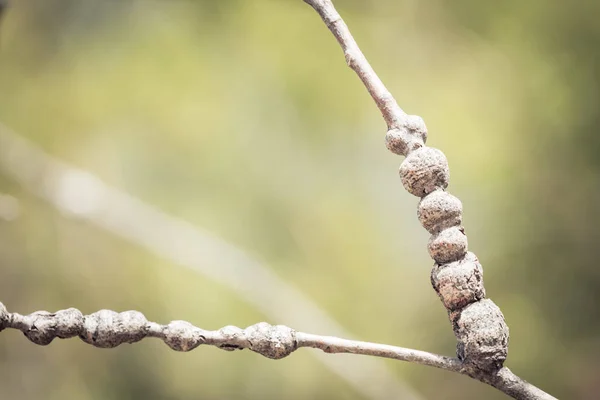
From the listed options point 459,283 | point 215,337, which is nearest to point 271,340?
point 215,337

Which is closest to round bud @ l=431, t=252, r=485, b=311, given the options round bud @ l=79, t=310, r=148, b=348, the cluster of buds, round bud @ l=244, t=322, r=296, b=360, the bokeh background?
the cluster of buds

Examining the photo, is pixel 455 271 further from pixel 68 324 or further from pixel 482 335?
pixel 68 324

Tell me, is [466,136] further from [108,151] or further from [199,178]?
[108,151]

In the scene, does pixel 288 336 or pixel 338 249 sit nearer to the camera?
pixel 288 336

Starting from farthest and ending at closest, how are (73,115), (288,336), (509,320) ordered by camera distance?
(73,115)
(509,320)
(288,336)

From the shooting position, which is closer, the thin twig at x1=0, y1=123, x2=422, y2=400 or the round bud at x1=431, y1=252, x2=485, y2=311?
the round bud at x1=431, y1=252, x2=485, y2=311

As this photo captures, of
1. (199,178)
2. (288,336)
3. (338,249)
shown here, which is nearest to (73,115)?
(199,178)

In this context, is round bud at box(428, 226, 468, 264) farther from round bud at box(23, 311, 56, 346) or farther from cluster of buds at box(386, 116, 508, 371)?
round bud at box(23, 311, 56, 346)

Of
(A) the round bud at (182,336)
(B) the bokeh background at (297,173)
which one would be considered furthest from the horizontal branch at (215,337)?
(B) the bokeh background at (297,173)
